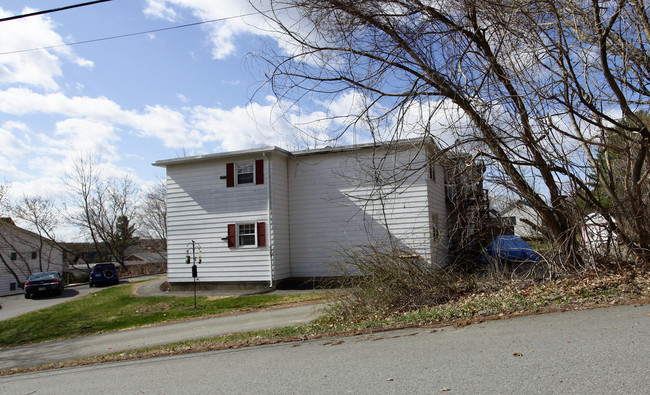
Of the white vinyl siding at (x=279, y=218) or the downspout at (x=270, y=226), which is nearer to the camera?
the downspout at (x=270, y=226)

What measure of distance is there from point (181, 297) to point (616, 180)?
14946 mm

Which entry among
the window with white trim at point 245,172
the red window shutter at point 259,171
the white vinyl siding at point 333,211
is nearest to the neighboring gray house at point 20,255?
the window with white trim at point 245,172

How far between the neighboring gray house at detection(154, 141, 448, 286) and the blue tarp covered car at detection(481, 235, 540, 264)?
23.6 ft

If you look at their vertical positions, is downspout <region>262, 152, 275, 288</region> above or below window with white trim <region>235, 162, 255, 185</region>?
below

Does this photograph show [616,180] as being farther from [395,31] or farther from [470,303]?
[395,31]

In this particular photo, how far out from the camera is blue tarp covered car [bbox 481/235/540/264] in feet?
31.7

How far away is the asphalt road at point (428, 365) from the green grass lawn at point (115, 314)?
6.86 m

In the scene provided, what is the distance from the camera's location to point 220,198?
19406mm

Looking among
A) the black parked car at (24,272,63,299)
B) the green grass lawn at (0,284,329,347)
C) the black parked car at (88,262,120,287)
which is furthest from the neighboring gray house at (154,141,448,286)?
the black parked car at (88,262,120,287)

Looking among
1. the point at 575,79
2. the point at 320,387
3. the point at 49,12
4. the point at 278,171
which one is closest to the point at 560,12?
the point at 575,79

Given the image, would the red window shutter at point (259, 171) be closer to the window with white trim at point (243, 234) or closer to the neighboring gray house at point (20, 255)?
the window with white trim at point (243, 234)

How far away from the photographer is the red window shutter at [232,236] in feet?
62.0

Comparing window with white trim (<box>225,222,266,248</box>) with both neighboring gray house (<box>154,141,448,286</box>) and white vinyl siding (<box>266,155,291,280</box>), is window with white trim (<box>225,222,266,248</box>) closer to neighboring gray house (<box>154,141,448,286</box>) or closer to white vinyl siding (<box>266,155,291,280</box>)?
neighboring gray house (<box>154,141,448,286</box>)

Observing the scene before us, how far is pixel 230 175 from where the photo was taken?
19.2 m
